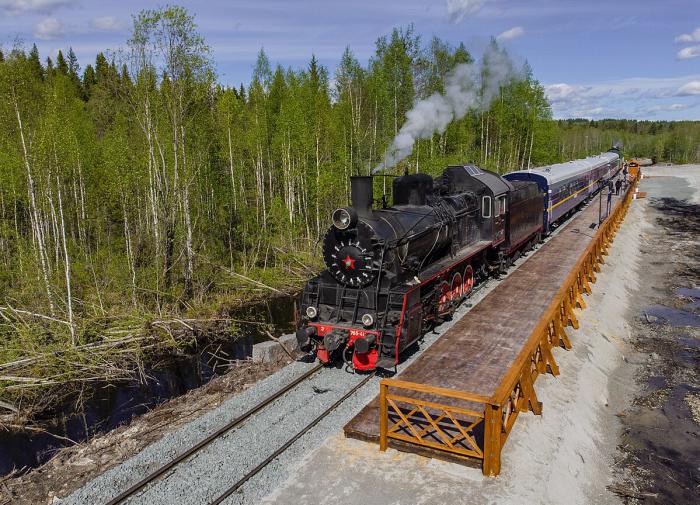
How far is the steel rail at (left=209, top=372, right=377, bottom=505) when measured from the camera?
6.96 m

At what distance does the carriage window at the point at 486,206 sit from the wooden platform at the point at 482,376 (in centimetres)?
245

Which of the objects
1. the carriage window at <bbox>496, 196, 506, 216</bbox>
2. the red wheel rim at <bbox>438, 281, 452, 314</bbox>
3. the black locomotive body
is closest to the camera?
the black locomotive body

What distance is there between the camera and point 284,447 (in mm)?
8031

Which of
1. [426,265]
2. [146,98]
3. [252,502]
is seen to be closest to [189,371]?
[426,265]

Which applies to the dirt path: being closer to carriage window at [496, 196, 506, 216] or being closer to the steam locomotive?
the steam locomotive

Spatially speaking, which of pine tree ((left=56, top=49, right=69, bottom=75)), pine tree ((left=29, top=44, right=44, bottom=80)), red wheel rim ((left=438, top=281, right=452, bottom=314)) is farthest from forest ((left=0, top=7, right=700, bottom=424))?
pine tree ((left=56, top=49, right=69, bottom=75))

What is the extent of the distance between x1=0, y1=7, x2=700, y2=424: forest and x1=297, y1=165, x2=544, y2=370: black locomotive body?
6.42 m

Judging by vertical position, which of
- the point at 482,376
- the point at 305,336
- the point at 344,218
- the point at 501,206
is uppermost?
the point at 344,218

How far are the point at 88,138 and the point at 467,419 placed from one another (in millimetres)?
25779

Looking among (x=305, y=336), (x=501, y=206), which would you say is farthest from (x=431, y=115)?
(x=305, y=336)

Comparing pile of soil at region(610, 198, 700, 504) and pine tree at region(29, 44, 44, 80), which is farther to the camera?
pine tree at region(29, 44, 44, 80)

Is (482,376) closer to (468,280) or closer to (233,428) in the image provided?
(233,428)

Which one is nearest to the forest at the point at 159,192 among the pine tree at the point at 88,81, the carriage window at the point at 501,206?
the carriage window at the point at 501,206

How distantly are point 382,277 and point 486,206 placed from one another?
693cm
